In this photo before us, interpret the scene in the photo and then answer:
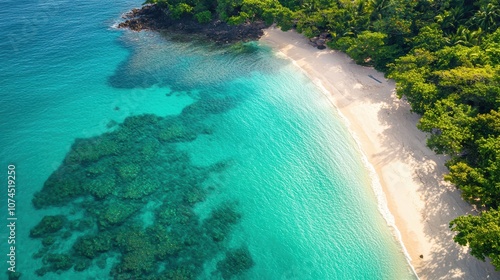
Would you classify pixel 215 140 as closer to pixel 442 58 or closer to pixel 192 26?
pixel 442 58

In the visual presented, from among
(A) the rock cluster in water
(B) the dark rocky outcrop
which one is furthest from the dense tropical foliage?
(A) the rock cluster in water

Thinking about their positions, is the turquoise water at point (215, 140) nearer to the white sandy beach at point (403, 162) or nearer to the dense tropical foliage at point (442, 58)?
the white sandy beach at point (403, 162)

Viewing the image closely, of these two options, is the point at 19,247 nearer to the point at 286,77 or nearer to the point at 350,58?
the point at 286,77

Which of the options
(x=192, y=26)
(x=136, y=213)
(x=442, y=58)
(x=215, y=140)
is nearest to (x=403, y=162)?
(x=442, y=58)

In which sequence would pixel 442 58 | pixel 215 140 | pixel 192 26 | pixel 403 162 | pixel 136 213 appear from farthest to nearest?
pixel 192 26, pixel 442 58, pixel 215 140, pixel 403 162, pixel 136 213

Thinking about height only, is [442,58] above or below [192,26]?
above

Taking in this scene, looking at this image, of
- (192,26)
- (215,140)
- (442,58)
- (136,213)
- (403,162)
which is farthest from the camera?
(192,26)

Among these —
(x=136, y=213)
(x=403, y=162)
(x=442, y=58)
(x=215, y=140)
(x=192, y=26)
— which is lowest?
(x=136, y=213)
